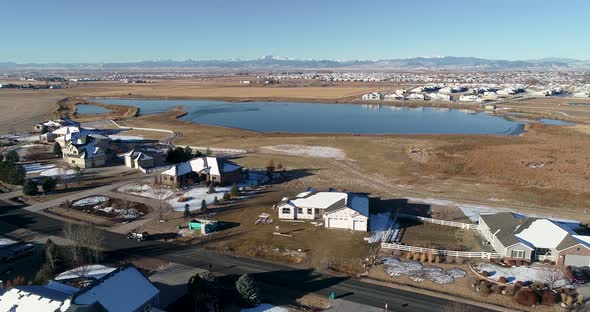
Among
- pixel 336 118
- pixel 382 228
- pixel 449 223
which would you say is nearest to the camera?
pixel 382 228

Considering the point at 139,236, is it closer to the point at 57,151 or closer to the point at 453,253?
the point at 453,253

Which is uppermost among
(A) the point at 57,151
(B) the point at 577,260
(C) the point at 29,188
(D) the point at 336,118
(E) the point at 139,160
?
(E) the point at 139,160

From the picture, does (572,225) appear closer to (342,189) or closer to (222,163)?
(342,189)

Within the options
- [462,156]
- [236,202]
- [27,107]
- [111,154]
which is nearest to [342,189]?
[236,202]

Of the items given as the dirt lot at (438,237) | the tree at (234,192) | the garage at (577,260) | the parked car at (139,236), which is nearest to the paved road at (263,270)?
the parked car at (139,236)

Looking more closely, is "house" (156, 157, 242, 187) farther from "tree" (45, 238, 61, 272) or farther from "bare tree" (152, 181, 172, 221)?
"tree" (45, 238, 61, 272)

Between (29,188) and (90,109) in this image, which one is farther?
(90,109)

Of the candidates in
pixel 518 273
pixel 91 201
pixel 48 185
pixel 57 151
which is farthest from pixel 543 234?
pixel 57 151

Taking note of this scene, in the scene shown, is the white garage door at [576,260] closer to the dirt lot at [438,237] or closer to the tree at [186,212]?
the dirt lot at [438,237]
